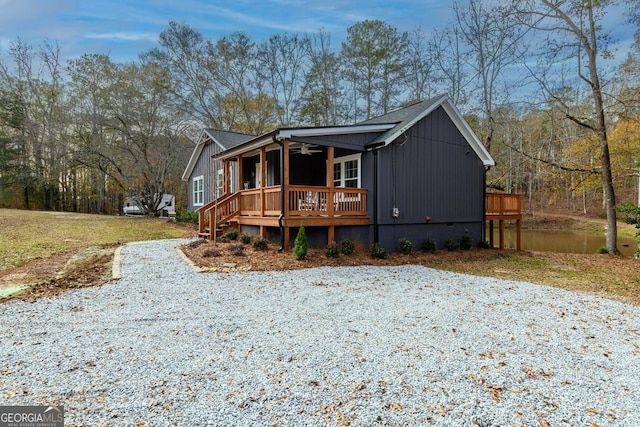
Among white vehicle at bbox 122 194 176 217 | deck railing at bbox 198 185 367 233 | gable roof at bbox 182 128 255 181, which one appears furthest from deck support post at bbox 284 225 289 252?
white vehicle at bbox 122 194 176 217

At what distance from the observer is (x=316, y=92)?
27.1m

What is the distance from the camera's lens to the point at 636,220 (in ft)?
32.8

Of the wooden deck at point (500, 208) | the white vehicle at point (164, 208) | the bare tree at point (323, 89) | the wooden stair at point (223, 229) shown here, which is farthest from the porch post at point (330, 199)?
the white vehicle at point (164, 208)

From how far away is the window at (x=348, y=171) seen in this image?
11.2m

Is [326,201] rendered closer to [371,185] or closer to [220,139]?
[371,185]

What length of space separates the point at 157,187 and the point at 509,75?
2289cm

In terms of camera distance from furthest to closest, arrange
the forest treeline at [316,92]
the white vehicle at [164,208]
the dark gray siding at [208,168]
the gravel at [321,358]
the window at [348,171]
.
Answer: the white vehicle at [164,208] < the dark gray siding at [208,168] < the forest treeline at [316,92] < the window at [348,171] < the gravel at [321,358]

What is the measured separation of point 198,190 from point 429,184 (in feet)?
45.3

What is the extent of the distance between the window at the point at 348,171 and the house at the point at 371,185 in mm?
34

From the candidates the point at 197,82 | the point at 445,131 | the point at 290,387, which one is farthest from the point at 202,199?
the point at 290,387

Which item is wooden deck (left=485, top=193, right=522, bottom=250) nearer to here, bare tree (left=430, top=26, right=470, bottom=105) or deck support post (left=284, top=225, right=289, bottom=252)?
deck support post (left=284, top=225, right=289, bottom=252)

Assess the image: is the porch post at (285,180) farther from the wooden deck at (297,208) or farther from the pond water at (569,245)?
the pond water at (569,245)

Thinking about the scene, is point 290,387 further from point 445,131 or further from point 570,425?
point 445,131

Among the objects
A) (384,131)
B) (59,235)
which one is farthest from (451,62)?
(59,235)
